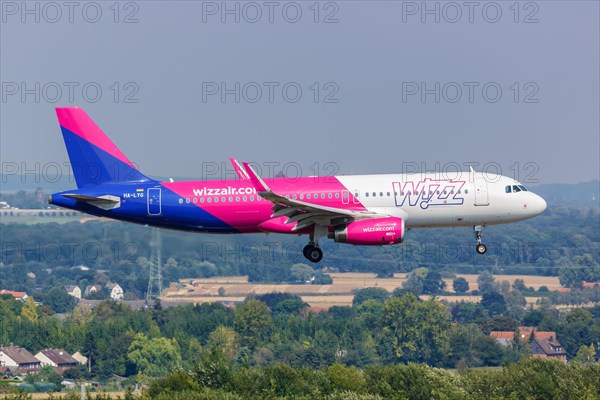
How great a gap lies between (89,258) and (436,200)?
132 metres

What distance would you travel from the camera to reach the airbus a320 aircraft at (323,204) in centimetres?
7125

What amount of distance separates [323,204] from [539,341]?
126687 millimetres

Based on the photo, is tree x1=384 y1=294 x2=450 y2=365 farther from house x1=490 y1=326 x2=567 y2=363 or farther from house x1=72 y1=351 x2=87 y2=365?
house x1=72 y1=351 x2=87 y2=365

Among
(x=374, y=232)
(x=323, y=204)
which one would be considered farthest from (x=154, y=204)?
(x=374, y=232)

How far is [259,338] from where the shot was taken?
178750 millimetres

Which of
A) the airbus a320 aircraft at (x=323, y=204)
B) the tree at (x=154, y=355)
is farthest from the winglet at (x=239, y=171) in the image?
the tree at (x=154, y=355)

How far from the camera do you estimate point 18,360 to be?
558ft

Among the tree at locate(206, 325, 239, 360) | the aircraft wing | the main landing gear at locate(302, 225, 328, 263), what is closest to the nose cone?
the aircraft wing

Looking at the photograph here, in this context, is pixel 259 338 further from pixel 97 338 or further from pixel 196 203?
pixel 196 203

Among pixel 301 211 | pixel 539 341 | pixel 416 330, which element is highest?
pixel 301 211

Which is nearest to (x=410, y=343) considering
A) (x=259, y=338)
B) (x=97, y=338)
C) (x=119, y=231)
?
(x=259, y=338)

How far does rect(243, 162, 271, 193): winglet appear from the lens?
6700cm

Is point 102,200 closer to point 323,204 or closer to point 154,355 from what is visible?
point 323,204

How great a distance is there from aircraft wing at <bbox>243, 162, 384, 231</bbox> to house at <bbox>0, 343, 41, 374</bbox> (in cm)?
9941
